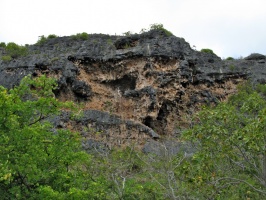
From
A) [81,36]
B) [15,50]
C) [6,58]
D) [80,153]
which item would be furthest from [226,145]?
[81,36]

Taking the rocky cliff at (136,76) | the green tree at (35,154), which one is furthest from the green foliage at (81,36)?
the green tree at (35,154)

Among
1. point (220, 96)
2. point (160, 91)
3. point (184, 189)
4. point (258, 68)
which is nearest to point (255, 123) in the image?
point (184, 189)

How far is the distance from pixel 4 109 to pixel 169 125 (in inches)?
1134

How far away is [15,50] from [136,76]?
12.5m

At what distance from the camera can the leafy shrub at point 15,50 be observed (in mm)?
41125

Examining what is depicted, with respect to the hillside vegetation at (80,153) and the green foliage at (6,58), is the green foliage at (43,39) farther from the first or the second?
the hillside vegetation at (80,153)

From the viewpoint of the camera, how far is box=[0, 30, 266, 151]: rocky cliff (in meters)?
37.8

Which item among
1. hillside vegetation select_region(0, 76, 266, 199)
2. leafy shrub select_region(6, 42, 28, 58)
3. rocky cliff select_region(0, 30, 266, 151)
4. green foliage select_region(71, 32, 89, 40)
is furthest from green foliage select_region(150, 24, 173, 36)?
hillside vegetation select_region(0, 76, 266, 199)

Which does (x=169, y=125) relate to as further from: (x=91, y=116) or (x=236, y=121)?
(x=236, y=121)

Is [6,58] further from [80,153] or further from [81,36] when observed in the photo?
[80,153]

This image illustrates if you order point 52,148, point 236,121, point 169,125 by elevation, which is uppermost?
point 236,121

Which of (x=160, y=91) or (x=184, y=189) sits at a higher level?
(x=160, y=91)

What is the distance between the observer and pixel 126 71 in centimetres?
4031

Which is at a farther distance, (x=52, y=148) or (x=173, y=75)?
(x=173, y=75)
